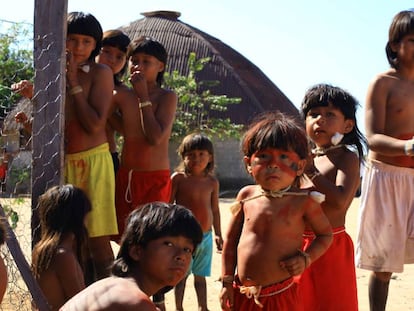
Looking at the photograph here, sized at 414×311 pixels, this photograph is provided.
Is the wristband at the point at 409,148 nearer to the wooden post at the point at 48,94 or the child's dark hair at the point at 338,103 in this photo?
the child's dark hair at the point at 338,103

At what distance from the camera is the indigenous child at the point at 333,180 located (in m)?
3.50

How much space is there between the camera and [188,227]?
2609 mm

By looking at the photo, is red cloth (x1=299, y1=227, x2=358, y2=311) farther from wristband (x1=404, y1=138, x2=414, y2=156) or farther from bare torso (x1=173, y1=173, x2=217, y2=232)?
bare torso (x1=173, y1=173, x2=217, y2=232)

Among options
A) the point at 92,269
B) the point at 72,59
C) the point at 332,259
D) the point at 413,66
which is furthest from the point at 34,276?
the point at 413,66

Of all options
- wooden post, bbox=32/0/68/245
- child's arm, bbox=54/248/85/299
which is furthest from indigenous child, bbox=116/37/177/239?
child's arm, bbox=54/248/85/299

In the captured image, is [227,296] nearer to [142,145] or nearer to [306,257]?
[306,257]

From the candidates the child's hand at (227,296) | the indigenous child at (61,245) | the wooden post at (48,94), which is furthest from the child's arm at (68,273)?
the child's hand at (227,296)

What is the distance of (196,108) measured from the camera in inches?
852

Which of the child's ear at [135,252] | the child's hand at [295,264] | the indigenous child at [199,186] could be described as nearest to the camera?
the child's ear at [135,252]

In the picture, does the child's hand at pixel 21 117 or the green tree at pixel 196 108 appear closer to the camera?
the child's hand at pixel 21 117

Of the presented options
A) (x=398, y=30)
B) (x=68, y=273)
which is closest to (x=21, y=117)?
(x=68, y=273)

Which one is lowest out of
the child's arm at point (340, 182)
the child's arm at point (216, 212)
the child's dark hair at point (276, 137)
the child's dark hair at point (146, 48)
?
the child's arm at point (216, 212)

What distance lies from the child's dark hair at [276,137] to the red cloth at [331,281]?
0.56 m

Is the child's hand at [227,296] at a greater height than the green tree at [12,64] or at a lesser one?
lesser
